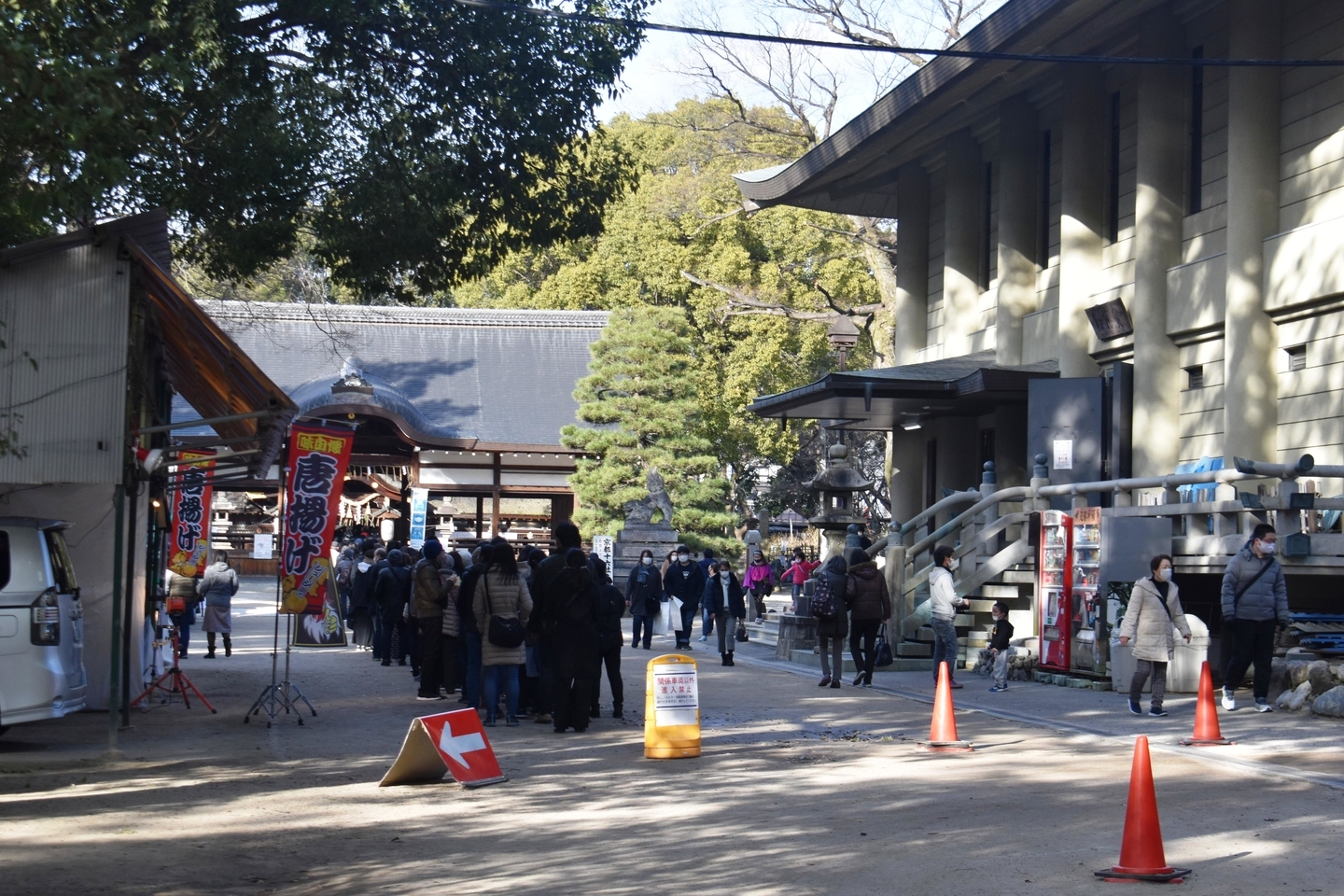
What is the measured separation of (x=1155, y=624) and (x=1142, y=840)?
6262 mm

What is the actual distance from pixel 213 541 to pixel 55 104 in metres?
37.7

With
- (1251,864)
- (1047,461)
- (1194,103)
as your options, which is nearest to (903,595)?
(1047,461)

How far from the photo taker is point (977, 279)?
24.9m

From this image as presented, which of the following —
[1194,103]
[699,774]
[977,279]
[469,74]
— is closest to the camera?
[699,774]

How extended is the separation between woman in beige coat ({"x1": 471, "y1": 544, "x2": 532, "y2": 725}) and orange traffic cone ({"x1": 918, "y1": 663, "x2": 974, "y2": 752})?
3.65 m

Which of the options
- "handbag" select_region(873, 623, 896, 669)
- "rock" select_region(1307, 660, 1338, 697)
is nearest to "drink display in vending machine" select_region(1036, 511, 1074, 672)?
"handbag" select_region(873, 623, 896, 669)

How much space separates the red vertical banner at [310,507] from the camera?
546 inches

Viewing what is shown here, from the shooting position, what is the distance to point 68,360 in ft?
34.2

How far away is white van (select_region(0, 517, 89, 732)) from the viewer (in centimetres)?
1029

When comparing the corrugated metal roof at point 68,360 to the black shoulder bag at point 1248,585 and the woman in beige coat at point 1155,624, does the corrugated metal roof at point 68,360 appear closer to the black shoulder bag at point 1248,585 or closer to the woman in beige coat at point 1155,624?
the woman in beige coat at point 1155,624

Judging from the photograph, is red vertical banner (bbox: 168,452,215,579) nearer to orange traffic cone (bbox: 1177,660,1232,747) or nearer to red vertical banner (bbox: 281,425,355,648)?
red vertical banner (bbox: 281,425,355,648)

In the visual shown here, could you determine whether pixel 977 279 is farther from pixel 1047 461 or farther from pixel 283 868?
pixel 283 868

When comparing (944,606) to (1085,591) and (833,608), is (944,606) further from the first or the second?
(1085,591)

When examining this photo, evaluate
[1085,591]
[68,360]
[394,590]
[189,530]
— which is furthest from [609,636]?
[189,530]
